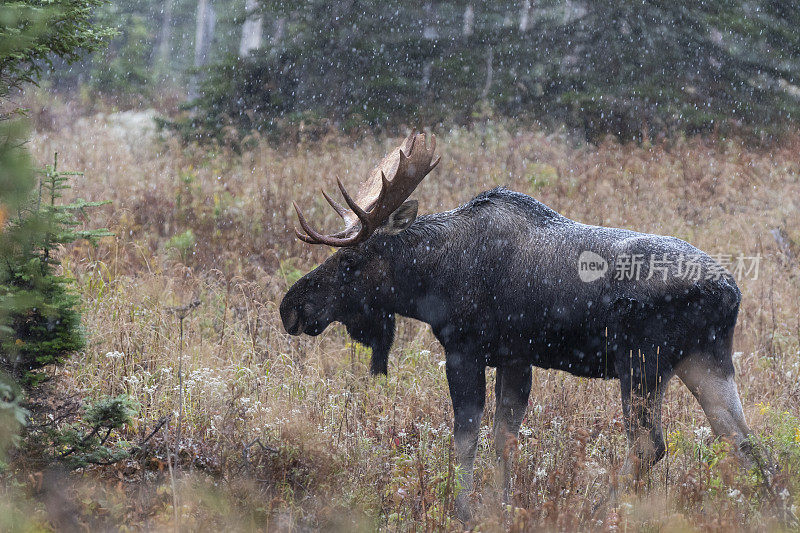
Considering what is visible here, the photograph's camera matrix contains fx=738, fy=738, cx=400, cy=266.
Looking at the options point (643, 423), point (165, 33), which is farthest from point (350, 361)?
point (165, 33)

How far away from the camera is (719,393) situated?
185 inches

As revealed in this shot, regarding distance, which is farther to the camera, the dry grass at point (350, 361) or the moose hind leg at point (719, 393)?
the moose hind leg at point (719, 393)

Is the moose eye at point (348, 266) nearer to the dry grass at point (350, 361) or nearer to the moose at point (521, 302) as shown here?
the moose at point (521, 302)

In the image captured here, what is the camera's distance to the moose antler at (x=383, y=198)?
4945 millimetres

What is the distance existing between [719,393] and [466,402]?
1621mm

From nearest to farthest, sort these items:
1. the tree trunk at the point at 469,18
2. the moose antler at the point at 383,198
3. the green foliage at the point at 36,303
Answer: the green foliage at the point at 36,303
the moose antler at the point at 383,198
the tree trunk at the point at 469,18

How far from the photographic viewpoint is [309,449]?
457 centimetres

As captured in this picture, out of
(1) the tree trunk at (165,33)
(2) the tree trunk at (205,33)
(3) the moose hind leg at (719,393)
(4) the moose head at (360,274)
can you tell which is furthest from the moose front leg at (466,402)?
(1) the tree trunk at (165,33)

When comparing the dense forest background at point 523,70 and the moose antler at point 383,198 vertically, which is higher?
the dense forest background at point 523,70

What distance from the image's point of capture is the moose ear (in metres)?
5.14

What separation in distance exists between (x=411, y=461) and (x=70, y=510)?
7.23ft

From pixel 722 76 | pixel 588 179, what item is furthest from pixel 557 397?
pixel 722 76

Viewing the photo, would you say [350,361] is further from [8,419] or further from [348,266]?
[8,419]

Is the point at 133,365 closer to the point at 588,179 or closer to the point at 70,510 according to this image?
the point at 70,510
